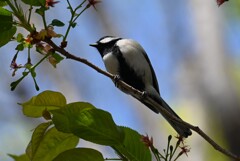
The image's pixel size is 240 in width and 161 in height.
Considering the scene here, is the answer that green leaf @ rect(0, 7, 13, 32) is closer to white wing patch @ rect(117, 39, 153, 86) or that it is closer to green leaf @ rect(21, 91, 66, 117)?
green leaf @ rect(21, 91, 66, 117)

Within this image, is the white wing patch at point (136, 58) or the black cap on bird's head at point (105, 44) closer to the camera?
the white wing patch at point (136, 58)

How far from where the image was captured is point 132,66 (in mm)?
2283

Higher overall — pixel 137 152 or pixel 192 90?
pixel 192 90

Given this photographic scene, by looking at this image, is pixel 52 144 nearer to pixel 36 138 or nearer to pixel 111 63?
pixel 36 138

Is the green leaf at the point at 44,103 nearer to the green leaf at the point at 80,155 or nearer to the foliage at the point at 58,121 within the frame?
the foliage at the point at 58,121

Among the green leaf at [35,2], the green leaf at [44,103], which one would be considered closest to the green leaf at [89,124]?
the green leaf at [44,103]

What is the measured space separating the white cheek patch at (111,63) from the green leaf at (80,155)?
1215mm

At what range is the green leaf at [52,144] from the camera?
1.12m

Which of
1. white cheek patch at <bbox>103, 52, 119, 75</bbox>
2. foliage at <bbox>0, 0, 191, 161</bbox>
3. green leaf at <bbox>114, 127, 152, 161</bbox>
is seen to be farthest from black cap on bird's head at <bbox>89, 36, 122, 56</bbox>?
green leaf at <bbox>114, 127, 152, 161</bbox>

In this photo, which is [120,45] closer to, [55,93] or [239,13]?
[55,93]

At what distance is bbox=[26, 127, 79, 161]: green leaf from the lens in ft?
3.67

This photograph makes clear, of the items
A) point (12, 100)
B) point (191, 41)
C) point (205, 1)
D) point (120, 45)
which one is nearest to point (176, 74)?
point (191, 41)

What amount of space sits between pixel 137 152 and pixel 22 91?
349 centimetres

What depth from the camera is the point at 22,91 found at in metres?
4.42
